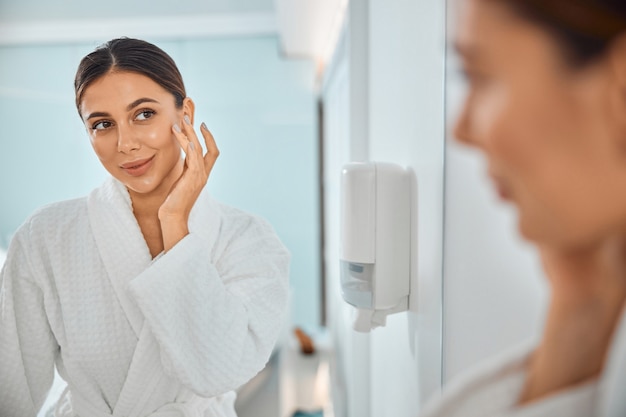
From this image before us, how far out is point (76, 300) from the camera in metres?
0.70

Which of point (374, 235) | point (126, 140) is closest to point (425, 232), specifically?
point (374, 235)

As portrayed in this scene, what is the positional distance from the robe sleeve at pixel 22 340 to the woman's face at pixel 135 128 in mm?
186

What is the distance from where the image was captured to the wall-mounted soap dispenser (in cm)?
75

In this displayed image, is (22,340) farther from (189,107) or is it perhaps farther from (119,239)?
(189,107)

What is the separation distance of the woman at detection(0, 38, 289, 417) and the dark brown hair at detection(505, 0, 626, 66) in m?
0.47

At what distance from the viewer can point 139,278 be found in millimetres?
662

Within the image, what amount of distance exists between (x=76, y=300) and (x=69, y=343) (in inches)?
2.3

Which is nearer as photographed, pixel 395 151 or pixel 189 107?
pixel 189 107

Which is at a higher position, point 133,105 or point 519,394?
point 133,105

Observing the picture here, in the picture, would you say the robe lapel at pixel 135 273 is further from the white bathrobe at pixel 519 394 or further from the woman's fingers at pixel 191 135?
the white bathrobe at pixel 519 394

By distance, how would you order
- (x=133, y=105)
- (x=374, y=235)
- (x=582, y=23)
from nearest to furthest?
(x=582, y=23) < (x=133, y=105) < (x=374, y=235)

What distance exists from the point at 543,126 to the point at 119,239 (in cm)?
56

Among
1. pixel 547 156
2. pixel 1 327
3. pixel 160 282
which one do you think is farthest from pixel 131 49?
pixel 547 156

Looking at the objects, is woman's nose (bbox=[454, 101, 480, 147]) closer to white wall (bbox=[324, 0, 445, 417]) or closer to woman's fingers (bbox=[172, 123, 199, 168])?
white wall (bbox=[324, 0, 445, 417])
